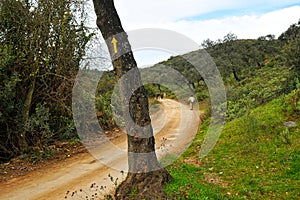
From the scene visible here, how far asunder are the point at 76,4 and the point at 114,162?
6.51 metres

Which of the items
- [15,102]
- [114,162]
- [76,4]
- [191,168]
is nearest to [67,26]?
[76,4]

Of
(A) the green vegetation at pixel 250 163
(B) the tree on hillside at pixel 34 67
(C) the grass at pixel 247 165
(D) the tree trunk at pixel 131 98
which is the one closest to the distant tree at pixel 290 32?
(A) the green vegetation at pixel 250 163

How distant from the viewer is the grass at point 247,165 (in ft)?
22.3

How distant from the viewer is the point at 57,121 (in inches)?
502

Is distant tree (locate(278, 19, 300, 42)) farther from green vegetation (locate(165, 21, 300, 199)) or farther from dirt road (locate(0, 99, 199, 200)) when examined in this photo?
dirt road (locate(0, 99, 199, 200))

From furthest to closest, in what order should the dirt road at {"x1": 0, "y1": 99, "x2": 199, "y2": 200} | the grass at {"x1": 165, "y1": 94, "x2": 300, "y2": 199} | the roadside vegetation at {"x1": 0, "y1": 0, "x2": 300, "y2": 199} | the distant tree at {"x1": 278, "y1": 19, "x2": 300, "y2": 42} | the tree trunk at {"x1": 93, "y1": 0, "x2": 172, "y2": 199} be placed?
the distant tree at {"x1": 278, "y1": 19, "x2": 300, "y2": 42}, the roadside vegetation at {"x1": 0, "y1": 0, "x2": 300, "y2": 199}, the dirt road at {"x1": 0, "y1": 99, "x2": 199, "y2": 200}, the grass at {"x1": 165, "y1": 94, "x2": 300, "y2": 199}, the tree trunk at {"x1": 93, "y1": 0, "x2": 172, "y2": 199}

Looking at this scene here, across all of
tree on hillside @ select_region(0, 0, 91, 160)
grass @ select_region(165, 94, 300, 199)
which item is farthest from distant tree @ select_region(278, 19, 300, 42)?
tree on hillside @ select_region(0, 0, 91, 160)

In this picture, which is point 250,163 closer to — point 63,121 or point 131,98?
point 131,98

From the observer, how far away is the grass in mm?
6789

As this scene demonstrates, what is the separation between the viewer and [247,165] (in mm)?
8602

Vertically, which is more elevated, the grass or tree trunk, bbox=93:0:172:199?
tree trunk, bbox=93:0:172:199

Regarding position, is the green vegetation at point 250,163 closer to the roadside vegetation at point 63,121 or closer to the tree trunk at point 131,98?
the roadside vegetation at point 63,121

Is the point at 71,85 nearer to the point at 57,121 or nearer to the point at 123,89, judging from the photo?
the point at 57,121

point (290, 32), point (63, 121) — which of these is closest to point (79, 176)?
point (63, 121)
